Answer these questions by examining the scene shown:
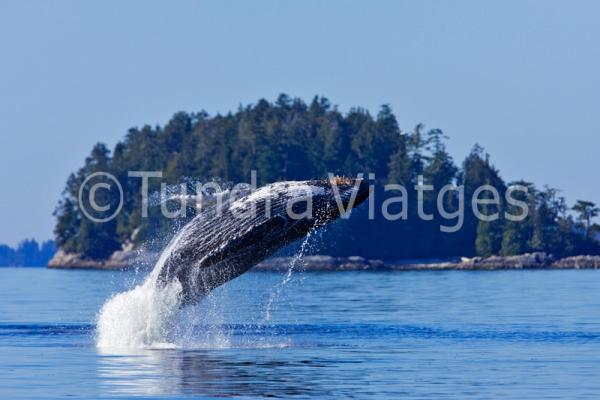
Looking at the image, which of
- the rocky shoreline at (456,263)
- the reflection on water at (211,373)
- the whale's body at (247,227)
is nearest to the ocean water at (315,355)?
the reflection on water at (211,373)

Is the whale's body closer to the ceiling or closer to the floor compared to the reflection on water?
closer to the ceiling

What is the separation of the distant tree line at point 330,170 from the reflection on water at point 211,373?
123435 mm

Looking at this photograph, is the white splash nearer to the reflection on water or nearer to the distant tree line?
the reflection on water

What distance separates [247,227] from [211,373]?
287cm

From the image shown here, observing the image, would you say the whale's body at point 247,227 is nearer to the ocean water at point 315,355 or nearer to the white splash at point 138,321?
the white splash at point 138,321

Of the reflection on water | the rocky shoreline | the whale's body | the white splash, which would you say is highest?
the rocky shoreline

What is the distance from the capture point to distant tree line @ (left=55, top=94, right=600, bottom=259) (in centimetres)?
16238

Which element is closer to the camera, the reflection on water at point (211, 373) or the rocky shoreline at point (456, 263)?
the reflection on water at point (211, 373)

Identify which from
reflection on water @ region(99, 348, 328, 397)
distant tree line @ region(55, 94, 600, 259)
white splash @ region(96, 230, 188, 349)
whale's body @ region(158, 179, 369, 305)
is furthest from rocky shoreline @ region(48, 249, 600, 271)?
whale's body @ region(158, 179, 369, 305)

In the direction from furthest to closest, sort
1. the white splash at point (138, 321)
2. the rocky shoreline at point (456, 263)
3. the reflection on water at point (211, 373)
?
the rocky shoreline at point (456, 263) → the white splash at point (138, 321) → the reflection on water at point (211, 373)

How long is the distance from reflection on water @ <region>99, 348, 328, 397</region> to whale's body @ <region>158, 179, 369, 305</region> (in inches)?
Answer: 61.1

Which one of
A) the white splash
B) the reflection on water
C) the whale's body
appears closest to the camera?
the reflection on water

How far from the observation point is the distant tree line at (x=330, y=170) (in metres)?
162

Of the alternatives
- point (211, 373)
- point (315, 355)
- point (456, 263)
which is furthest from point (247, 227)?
point (456, 263)
